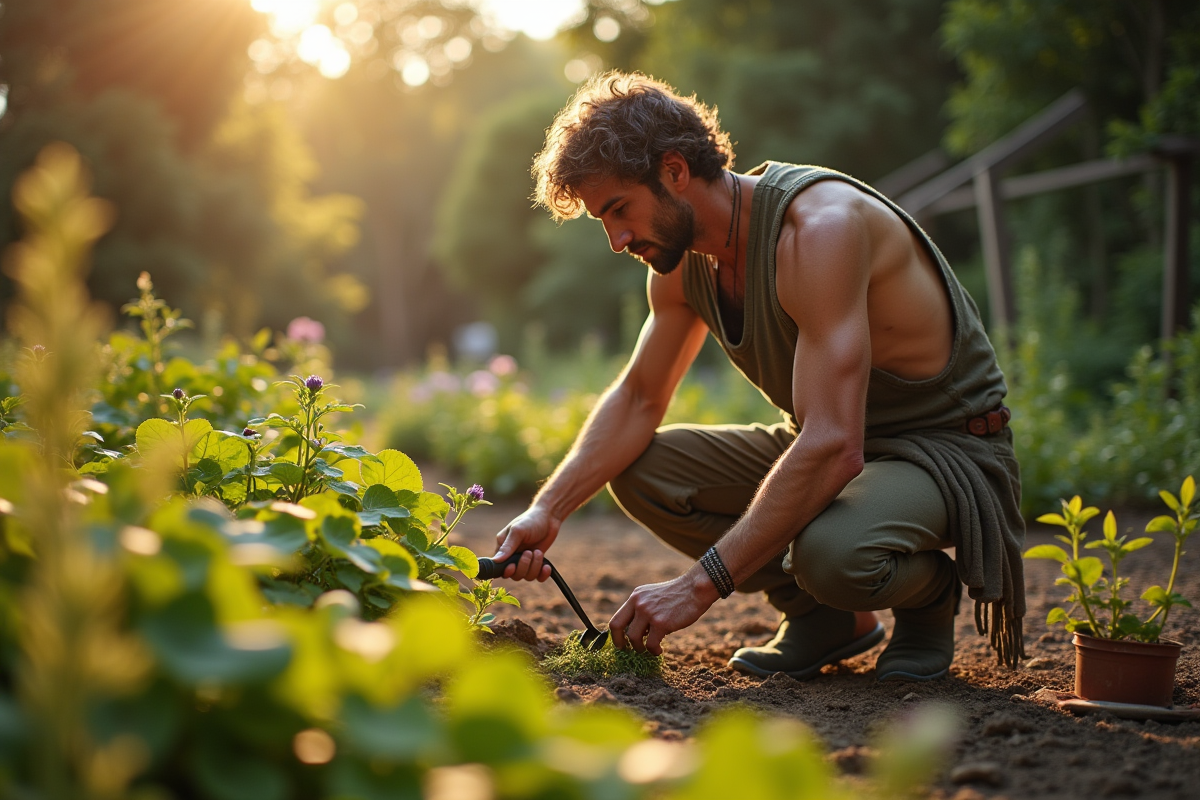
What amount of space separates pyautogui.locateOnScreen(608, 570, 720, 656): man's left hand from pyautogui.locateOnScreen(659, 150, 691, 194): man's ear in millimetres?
1026

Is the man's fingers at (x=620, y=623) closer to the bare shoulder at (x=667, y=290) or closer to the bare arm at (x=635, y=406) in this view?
the bare arm at (x=635, y=406)

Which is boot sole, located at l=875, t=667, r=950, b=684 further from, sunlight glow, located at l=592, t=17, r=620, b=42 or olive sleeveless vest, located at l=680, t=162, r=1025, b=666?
sunlight glow, located at l=592, t=17, r=620, b=42

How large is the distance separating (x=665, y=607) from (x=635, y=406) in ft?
2.70

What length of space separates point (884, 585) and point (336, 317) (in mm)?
19202

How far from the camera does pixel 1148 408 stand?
4.59 meters

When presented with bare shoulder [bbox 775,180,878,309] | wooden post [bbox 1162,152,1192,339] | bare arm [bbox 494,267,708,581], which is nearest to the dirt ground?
bare arm [bbox 494,267,708,581]

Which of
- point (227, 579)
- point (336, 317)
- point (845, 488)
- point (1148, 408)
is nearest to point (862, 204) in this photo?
point (845, 488)

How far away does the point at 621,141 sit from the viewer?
2.46 meters

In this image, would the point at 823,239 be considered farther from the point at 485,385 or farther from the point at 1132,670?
the point at 485,385

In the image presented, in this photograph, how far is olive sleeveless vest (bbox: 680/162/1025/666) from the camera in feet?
7.44

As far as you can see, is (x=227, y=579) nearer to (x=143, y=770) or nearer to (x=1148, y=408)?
(x=143, y=770)

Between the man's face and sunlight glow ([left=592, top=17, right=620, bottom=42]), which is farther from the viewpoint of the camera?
sunlight glow ([left=592, top=17, right=620, bottom=42])

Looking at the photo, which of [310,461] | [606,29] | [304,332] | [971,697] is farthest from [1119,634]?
[606,29]

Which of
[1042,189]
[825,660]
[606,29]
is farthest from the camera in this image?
[606,29]
